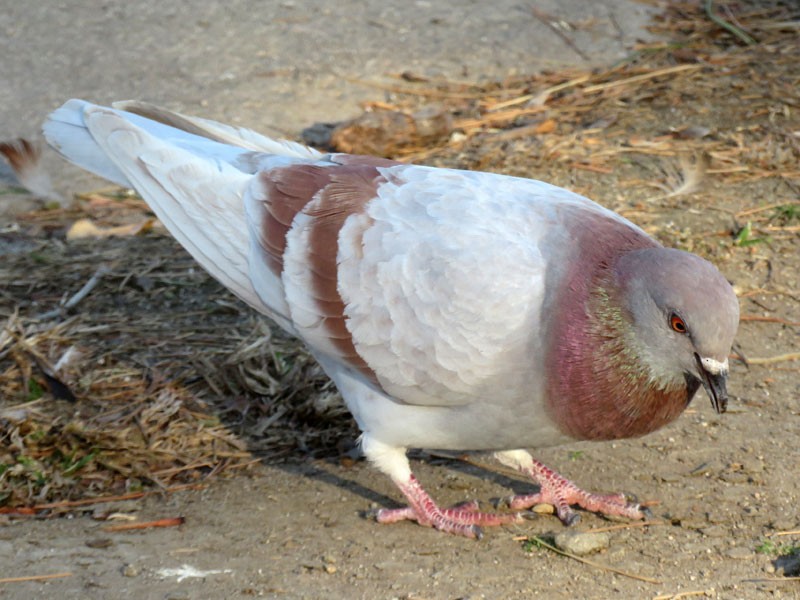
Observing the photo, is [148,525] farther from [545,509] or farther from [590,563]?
[590,563]

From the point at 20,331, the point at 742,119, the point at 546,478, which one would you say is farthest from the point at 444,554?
the point at 742,119

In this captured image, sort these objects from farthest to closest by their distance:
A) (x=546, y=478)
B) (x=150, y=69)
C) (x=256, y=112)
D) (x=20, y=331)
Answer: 1. (x=150, y=69)
2. (x=256, y=112)
3. (x=20, y=331)
4. (x=546, y=478)

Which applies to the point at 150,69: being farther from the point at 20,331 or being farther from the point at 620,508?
the point at 620,508

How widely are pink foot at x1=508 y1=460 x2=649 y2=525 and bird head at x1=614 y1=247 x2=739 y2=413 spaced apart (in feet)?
1.94

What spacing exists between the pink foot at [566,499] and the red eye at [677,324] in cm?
77

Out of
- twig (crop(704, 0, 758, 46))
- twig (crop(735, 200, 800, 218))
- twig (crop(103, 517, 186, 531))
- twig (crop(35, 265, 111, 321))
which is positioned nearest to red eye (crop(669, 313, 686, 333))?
twig (crop(103, 517, 186, 531))

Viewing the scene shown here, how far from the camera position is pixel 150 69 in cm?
661

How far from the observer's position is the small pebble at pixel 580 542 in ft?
10.0

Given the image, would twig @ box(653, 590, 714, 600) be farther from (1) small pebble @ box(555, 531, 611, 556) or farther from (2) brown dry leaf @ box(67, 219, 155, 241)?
(2) brown dry leaf @ box(67, 219, 155, 241)

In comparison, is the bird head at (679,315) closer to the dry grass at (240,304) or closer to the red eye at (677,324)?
the red eye at (677,324)

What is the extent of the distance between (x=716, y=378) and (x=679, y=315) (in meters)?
0.19

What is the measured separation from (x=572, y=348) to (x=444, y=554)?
78cm

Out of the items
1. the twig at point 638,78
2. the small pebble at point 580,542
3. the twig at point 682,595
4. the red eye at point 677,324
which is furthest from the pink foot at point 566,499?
the twig at point 638,78

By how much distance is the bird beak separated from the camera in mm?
2756
